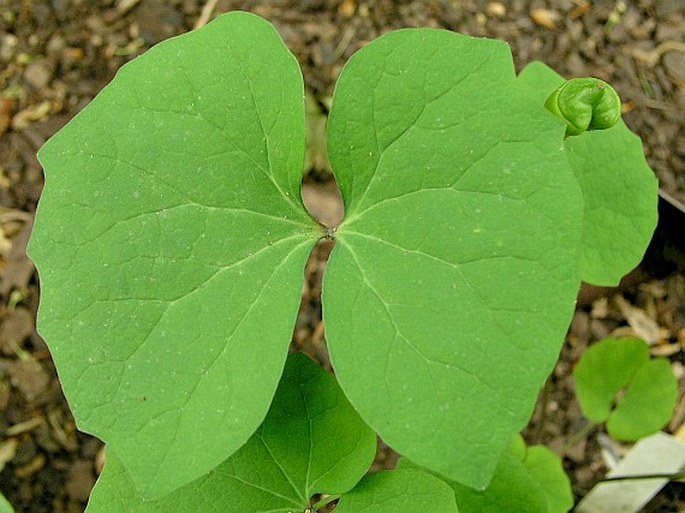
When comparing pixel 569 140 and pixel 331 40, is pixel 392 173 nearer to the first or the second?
pixel 569 140

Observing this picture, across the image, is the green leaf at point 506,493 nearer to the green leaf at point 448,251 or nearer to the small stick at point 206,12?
the green leaf at point 448,251

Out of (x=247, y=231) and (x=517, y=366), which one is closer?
(x=517, y=366)

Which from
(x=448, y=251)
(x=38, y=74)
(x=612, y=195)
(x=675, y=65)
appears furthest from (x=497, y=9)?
(x=448, y=251)

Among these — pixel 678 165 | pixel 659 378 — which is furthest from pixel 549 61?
pixel 659 378

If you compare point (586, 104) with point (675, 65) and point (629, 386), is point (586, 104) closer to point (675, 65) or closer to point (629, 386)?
point (629, 386)

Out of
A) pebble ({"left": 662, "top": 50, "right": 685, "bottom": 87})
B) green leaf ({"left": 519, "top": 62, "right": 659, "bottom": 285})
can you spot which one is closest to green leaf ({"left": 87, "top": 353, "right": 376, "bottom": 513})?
green leaf ({"left": 519, "top": 62, "right": 659, "bottom": 285})
